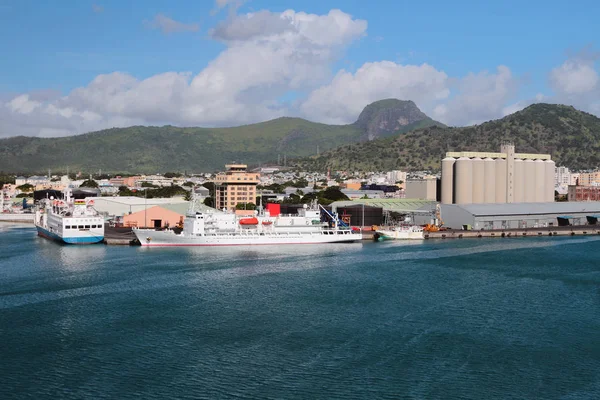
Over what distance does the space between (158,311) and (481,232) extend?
33.3 meters

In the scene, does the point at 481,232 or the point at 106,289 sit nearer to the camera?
the point at 106,289

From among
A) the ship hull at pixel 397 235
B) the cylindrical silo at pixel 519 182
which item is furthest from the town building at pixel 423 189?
the ship hull at pixel 397 235

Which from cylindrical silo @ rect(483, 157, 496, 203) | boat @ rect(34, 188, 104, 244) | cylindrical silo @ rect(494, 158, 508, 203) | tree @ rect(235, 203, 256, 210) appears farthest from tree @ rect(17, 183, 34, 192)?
cylindrical silo @ rect(494, 158, 508, 203)

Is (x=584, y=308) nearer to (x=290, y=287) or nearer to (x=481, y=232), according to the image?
(x=290, y=287)

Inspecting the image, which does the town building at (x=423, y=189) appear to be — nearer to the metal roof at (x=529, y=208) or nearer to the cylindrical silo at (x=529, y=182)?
the cylindrical silo at (x=529, y=182)

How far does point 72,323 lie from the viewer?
69.5ft

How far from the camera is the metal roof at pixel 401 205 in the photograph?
58209mm

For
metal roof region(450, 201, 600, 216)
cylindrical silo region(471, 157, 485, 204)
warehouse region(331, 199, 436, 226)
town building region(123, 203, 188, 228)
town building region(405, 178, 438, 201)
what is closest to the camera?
town building region(123, 203, 188, 228)

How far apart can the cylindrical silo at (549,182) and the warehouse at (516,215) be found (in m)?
6.96

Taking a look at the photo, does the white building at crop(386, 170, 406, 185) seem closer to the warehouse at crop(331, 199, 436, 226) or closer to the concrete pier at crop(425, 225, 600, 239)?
the warehouse at crop(331, 199, 436, 226)

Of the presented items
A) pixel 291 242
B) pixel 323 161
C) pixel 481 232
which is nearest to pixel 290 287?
pixel 291 242

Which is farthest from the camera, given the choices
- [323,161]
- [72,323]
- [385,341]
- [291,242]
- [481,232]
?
[323,161]

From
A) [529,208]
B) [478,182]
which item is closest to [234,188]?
[478,182]

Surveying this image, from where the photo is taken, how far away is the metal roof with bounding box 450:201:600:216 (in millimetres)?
53906
